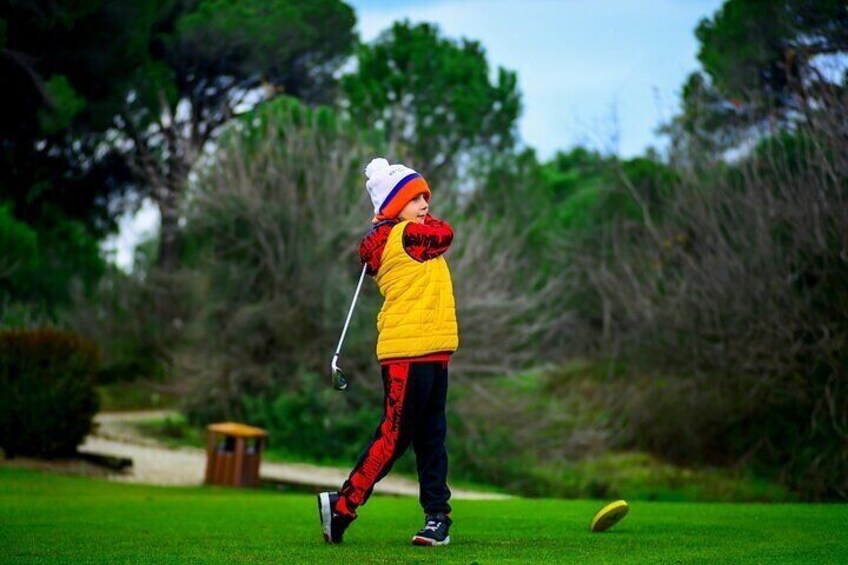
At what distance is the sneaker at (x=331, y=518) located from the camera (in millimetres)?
6914

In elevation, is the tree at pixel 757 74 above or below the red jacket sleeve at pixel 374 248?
above

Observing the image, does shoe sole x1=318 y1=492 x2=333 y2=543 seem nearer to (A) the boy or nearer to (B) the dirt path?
(A) the boy

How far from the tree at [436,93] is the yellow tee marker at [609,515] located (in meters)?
32.0

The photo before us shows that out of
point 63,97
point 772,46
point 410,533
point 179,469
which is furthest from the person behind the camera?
point 772,46

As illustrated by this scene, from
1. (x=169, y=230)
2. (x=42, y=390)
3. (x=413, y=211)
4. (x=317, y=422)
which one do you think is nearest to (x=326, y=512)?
(x=413, y=211)

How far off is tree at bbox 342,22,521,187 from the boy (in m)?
32.5

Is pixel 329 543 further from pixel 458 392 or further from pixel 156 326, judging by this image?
pixel 156 326

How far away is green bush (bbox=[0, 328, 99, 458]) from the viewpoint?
1728 centimetres

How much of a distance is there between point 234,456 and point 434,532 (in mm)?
10718

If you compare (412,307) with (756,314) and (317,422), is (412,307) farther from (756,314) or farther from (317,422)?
(317,422)

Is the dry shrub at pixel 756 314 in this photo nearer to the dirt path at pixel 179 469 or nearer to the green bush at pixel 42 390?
the dirt path at pixel 179 469

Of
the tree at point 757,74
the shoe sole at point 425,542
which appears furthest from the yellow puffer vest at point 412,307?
the tree at point 757,74

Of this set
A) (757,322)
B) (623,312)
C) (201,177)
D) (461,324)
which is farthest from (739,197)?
(201,177)

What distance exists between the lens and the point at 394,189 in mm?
7055
